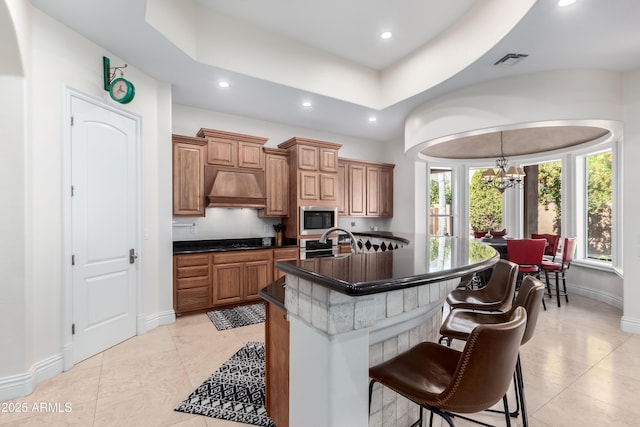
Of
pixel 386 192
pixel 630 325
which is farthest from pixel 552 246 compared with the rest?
pixel 386 192

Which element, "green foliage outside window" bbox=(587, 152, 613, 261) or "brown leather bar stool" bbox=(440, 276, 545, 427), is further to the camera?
"green foliage outside window" bbox=(587, 152, 613, 261)

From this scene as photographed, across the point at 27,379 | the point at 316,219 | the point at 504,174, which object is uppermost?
the point at 504,174

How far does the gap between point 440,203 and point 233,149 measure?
14.7ft

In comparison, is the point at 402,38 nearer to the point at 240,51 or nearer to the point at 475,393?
the point at 240,51

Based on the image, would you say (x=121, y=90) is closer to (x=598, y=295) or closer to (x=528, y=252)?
(x=528, y=252)

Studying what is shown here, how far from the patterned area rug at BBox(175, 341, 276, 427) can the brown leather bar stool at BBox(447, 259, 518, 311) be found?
4.98ft

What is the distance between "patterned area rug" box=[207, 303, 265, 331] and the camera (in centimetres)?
362

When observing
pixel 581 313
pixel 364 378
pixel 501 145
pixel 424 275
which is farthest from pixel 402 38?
pixel 581 313

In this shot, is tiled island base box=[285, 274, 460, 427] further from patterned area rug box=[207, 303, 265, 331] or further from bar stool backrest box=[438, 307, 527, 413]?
patterned area rug box=[207, 303, 265, 331]

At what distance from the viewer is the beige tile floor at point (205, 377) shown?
6.46ft

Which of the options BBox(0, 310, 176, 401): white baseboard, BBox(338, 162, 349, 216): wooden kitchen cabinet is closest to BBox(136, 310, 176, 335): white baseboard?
BBox(0, 310, 176, 401): white baseboard

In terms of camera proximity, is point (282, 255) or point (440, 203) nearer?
point (282, 255)

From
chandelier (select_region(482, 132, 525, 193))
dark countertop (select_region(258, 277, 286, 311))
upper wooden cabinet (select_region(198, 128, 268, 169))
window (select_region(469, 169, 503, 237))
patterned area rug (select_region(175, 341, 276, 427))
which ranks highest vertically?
upper wooden cabinet (select_region(198, 128, 268, 169))

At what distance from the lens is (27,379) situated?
2234 mm
